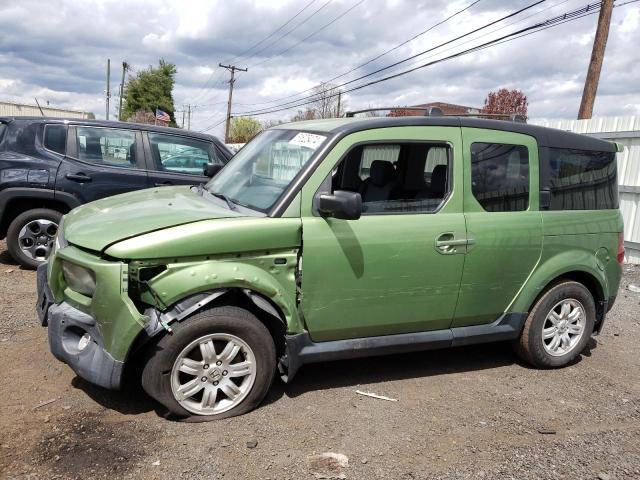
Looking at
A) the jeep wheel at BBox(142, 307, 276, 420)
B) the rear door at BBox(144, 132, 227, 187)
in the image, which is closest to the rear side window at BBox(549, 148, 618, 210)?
the jeep wheel at BBox(142, 307, 276, 420)

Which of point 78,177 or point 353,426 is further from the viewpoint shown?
point 78,177

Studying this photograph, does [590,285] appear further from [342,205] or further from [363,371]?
[342,205]

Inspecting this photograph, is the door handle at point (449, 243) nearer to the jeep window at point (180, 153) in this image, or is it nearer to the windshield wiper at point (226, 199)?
the windshield wiper at point (226, 199)

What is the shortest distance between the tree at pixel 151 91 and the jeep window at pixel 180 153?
47.4 meters

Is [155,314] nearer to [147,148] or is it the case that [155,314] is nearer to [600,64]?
[147,148]

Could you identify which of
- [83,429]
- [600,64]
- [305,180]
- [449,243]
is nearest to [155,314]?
[83,429]

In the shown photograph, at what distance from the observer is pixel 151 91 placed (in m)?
52.7

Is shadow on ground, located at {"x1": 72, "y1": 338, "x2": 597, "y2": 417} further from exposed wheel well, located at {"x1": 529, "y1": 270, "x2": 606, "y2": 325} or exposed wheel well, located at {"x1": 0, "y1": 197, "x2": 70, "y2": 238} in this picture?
exposed wheel well, located at {"x1": 0, "y1": 197, "x2": 70, "y2": 238}

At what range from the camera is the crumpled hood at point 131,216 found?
3188 millimetres

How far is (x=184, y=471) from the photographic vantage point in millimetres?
2848

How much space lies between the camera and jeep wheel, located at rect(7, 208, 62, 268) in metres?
6.46

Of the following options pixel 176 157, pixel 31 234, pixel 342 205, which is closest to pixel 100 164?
pixel 176 157

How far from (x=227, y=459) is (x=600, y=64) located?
13.3 metres

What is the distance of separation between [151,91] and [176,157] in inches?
1949
